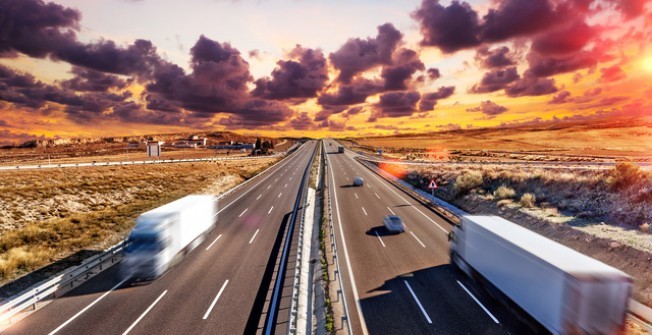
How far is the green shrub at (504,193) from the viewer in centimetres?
3039

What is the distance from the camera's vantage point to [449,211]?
29281 mm

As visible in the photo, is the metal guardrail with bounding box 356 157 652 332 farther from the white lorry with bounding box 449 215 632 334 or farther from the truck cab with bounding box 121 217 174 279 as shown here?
the truck cab with bounding box 121 217 174 279

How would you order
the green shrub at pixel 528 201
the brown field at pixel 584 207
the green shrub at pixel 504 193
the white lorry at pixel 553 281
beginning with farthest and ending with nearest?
1. the green shrub at pixel 504 193
2. the green shrub at pixel 528 201
3. the brown field at pixel 584 207
4. the white lorry at pixel 553 281

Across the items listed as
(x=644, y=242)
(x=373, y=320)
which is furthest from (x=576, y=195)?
(x=373, y=320)

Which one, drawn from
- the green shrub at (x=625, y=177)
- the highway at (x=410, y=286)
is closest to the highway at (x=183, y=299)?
the highway at (x=410, y=286)

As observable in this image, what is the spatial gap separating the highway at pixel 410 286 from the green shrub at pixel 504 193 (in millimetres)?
7542

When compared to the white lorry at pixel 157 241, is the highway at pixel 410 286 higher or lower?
lower

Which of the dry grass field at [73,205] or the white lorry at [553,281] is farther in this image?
the dry grass field at [73,205]

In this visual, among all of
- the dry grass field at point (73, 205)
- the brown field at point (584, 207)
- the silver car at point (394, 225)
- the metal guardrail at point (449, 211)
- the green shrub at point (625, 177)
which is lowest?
the dry grass field at point (73, 205)

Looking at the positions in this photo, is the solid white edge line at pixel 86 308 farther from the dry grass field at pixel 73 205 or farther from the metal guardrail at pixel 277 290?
the metal guardrail at pixel 277 290

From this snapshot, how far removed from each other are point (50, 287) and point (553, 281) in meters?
20.4

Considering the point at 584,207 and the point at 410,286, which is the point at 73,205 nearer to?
the point at 410,286

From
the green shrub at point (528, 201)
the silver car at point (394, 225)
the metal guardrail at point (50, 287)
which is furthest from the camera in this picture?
the green shrub at point (528, 201)

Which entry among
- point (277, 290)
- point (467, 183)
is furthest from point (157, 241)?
point (467, 183)
